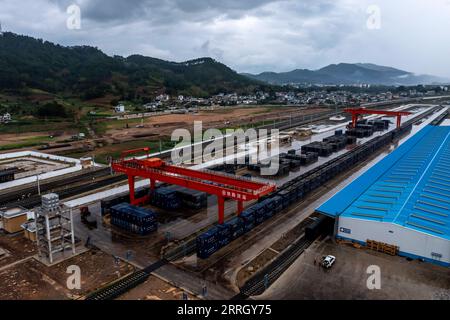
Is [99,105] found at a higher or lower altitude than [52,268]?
higher

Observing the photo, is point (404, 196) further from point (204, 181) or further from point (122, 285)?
point (122, 285)

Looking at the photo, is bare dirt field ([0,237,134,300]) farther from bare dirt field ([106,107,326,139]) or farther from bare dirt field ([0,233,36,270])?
bare dirt field ([106,107,326,139])

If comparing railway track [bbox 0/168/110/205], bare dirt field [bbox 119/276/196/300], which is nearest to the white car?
bare dirt field [bbox 119/276/196/300]

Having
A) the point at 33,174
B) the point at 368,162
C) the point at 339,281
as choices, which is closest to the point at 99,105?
the point at 33,174

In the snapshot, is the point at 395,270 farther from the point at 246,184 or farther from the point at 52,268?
the point at 52,268

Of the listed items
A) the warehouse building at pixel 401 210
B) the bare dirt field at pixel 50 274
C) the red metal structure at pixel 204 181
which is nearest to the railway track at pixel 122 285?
the bare dirt field at pixel 50 274

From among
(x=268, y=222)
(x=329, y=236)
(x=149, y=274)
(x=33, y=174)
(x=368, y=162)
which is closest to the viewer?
(x=149, y=274)

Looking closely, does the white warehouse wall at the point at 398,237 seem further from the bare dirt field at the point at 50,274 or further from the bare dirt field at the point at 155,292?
the bare dirt field at the point at 50,274
